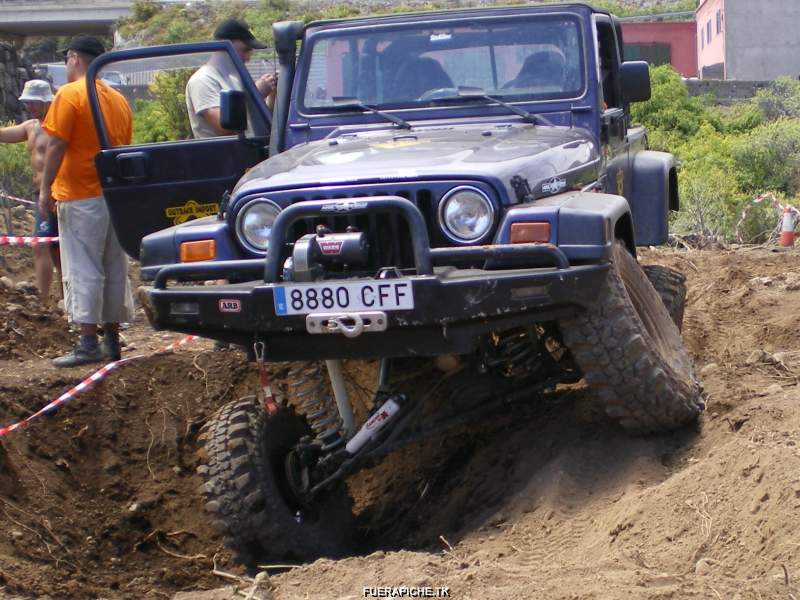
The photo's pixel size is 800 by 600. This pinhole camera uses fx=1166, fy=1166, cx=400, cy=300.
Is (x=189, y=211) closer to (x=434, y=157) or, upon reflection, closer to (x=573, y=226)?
(x=434, y=157)

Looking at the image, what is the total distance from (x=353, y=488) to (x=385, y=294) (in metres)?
1.96

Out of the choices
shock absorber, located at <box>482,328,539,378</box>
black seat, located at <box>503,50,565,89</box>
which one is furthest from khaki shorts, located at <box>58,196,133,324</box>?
shock absorber, located at <box>482,328,539,378</box>

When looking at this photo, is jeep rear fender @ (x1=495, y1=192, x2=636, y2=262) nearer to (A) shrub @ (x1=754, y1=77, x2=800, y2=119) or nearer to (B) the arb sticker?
(B) the arb sticker

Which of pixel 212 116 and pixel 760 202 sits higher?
pixel 212 116

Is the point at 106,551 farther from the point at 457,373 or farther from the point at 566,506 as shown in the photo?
the point at 566,506

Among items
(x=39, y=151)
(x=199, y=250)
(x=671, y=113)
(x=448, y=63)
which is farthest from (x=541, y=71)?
(x=671, y=113)

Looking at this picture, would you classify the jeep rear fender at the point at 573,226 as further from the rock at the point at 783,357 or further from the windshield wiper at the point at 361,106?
the rock at the point at 783,357

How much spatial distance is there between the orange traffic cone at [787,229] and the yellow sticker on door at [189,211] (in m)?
7.67

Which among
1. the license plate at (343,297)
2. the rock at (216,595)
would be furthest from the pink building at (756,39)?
the rock at (216,595)

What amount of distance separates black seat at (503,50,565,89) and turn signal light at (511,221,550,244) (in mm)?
1458

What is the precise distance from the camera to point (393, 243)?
4.30 metres

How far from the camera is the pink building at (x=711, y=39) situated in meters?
41.1

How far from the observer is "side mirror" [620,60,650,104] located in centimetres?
564

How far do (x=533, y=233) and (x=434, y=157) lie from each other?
58cm
